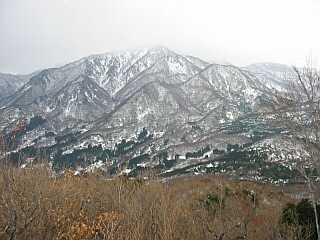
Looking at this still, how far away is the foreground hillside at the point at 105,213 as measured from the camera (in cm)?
2322

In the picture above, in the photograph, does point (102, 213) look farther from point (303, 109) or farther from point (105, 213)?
point (303, 109)

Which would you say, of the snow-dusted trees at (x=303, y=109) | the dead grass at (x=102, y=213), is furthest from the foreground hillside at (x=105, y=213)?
the snow-dusted trees at (x=303, y=109)

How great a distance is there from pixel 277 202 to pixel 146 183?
1468 inches

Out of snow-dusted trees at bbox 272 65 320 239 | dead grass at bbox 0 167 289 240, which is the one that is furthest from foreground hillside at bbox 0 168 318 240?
snow-dusted trees at bbox 272 65 320 239

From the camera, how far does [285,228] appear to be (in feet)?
149

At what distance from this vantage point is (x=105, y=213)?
28.6 m

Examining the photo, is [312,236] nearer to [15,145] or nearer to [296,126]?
[296,126]

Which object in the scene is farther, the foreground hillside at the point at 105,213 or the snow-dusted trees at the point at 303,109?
the snow-dusted trees at the point at 303,109

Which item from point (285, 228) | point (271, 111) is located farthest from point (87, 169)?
point (271, 111)

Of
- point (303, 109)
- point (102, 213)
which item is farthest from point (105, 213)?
point (303, 109)

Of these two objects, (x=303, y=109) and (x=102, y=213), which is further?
(x=102, y=213)

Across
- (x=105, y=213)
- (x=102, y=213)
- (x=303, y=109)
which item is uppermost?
(x=303, y=109)

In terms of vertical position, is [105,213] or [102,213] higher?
[105,213]

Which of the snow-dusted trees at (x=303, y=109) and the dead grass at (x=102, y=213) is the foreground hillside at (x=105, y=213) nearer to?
the dead grass at (x=102, y=213)
